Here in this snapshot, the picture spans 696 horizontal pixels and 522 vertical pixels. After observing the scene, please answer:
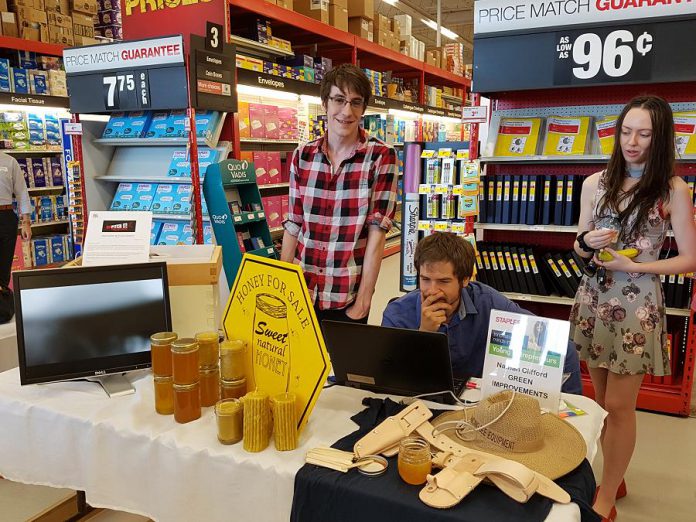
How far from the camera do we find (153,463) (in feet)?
5.21

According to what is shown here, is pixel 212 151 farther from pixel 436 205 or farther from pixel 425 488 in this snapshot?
pixel 425 488

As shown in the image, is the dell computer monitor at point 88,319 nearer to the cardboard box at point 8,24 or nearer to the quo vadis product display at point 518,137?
the quo vadis product display at point 518,137

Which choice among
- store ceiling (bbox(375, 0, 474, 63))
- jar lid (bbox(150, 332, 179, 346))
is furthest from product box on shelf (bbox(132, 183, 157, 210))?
store ceiling (bbox(375, 0, 474, 63))

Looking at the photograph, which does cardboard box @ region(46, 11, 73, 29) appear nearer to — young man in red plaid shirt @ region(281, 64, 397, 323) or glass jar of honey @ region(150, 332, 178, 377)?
young man in red plaid shirt @ region(281, 64, 397, 323)

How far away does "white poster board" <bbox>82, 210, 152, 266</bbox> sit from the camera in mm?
2033

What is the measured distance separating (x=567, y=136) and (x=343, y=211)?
6.81ft

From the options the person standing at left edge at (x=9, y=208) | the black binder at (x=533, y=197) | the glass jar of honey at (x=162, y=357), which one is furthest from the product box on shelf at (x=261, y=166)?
the glass jar of honey at (x=162, y=357)

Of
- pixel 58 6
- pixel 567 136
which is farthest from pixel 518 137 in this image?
pixel 58 6

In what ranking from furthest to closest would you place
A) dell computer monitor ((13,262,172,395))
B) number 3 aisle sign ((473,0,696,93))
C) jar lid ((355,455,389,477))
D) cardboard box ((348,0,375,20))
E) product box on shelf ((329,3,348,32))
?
1. cardboard box ((348,0,375,20))
2. product box on shelf ((329,3,348,32))
3. number 3 aisle sign ((473,0,696,93))
4. dell computer monitor ((13,262,172,395))
5. jar lid ((355,455,389,477))

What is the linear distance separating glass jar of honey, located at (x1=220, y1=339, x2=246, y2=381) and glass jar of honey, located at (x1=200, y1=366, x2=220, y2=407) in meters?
0.07

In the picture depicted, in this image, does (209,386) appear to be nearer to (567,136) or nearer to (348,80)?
(348,80)

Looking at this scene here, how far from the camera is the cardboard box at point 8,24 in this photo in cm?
695

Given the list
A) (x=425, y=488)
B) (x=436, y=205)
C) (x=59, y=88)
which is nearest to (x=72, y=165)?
(x=59, y=88)

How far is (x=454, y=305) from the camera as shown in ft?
6.69
